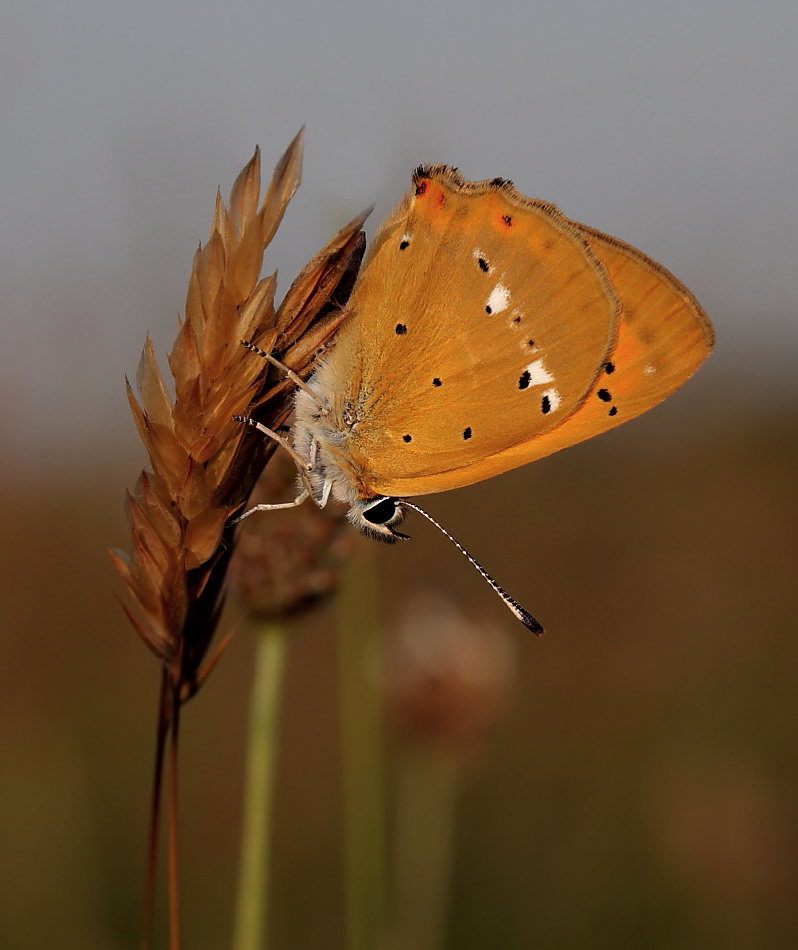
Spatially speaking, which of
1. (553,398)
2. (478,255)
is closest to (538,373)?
(553,398)

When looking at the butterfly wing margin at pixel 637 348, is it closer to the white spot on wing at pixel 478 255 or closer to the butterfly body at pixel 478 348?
the butterfly body at pixel 478 348

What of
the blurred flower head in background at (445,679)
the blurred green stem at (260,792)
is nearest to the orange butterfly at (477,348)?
the blurred green stem at (260,792)

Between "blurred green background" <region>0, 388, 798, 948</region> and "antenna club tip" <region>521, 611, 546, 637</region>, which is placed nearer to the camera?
"antenna club tip" <region>521, 611, 546, 637</region>

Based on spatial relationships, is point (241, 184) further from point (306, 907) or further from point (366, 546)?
point (306, 907)

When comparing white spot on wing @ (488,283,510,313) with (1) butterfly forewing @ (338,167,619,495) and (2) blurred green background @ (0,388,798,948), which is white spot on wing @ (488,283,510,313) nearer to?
(1) butterfly forewing @ (338,167,619,495)

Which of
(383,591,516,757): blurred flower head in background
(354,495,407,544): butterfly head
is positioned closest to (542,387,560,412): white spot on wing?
(354,495,407,544): butterfly head

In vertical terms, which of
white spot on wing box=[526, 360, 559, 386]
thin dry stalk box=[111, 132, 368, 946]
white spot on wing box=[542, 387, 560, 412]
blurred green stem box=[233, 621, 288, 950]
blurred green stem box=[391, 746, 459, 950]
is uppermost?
white spot on wing box=[526, 360, 559, 386]

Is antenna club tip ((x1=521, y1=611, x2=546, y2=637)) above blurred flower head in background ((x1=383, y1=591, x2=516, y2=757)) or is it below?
above
